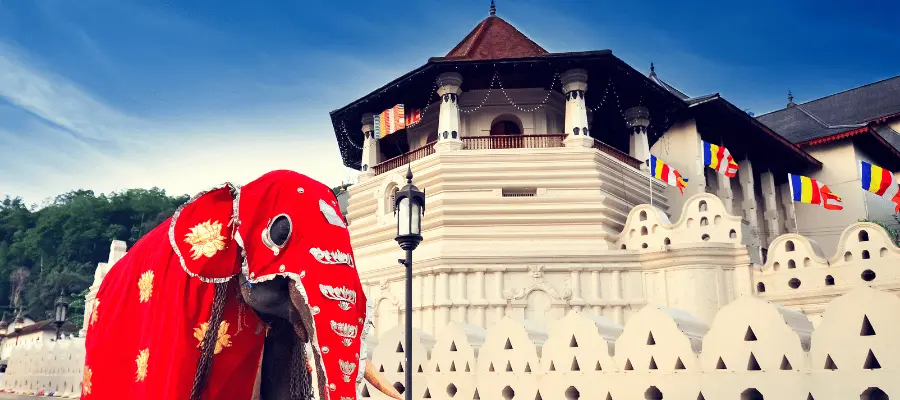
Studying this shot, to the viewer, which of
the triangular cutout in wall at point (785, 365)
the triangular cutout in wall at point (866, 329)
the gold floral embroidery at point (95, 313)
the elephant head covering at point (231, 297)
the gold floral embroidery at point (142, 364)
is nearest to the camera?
the elephant head covering at point (231, 297)

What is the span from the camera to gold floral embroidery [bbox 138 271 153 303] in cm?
542

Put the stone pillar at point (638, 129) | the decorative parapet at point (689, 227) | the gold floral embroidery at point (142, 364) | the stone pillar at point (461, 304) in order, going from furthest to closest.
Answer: the stone pillar at point (638, 129), the stone pillar at point (461, 304), the decorative parapet at point (689, 227), the gold floral embroidery at point (142, 364)

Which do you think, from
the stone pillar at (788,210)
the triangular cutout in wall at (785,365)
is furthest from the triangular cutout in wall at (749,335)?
the stone pillar at (788,210)

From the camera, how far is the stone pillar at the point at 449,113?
20156 mm

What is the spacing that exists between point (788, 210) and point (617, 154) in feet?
41.6

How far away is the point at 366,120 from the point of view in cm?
2378

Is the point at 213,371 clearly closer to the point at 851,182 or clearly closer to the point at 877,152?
the point at 851,182

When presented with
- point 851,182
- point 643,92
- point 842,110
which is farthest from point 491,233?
point 842,110

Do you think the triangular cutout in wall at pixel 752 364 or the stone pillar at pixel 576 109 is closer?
the triangular cutout in wall at pixel 752 364

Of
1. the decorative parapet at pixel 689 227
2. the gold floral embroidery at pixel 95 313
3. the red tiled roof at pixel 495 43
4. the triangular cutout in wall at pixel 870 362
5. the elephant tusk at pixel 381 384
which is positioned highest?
the red tiled roof at pixel 495 43

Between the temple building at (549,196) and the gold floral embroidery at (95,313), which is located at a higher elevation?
the temple building at (549,196)

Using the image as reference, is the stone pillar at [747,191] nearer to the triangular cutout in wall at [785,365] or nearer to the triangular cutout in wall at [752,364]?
the triangular cutout in wall at [752,364]

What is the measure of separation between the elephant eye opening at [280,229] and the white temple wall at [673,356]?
5.12 meters

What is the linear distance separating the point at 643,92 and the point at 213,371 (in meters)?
19.0
